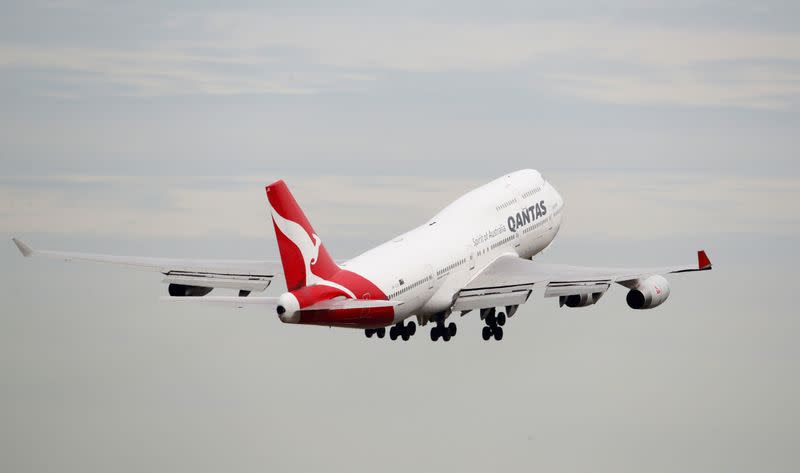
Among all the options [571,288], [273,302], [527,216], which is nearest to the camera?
[273,302]

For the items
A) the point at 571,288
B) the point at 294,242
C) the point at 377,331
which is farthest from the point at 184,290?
the point at 571,288

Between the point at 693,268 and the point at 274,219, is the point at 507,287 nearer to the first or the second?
the point at 693,268

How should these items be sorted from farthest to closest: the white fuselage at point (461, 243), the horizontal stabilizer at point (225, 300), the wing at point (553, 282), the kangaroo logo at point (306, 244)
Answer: the wing at point (553, 282)
the white fuselage at point (461, 243)
the kangaroo logo at point (306, 244)
the horizontal stabilizer at point (225, 300)

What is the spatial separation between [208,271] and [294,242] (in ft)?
44.2

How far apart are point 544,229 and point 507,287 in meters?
12.4

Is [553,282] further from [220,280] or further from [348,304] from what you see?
[220,280]

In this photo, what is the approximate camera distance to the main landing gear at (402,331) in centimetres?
9019

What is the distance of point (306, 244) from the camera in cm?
8081

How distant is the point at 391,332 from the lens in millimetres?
90250

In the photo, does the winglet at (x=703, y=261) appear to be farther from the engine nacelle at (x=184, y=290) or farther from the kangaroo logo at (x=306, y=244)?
the engine nacelle at (x=184, y=290)

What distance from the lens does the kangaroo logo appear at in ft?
262

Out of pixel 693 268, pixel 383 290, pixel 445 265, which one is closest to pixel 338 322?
pixel 383 290

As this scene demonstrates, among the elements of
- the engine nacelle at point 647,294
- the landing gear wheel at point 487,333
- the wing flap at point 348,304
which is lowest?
the landing gear wheel at point 487,333

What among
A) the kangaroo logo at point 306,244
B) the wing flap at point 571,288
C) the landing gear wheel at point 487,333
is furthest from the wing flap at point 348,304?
the landing gear wheel at point 487,333
